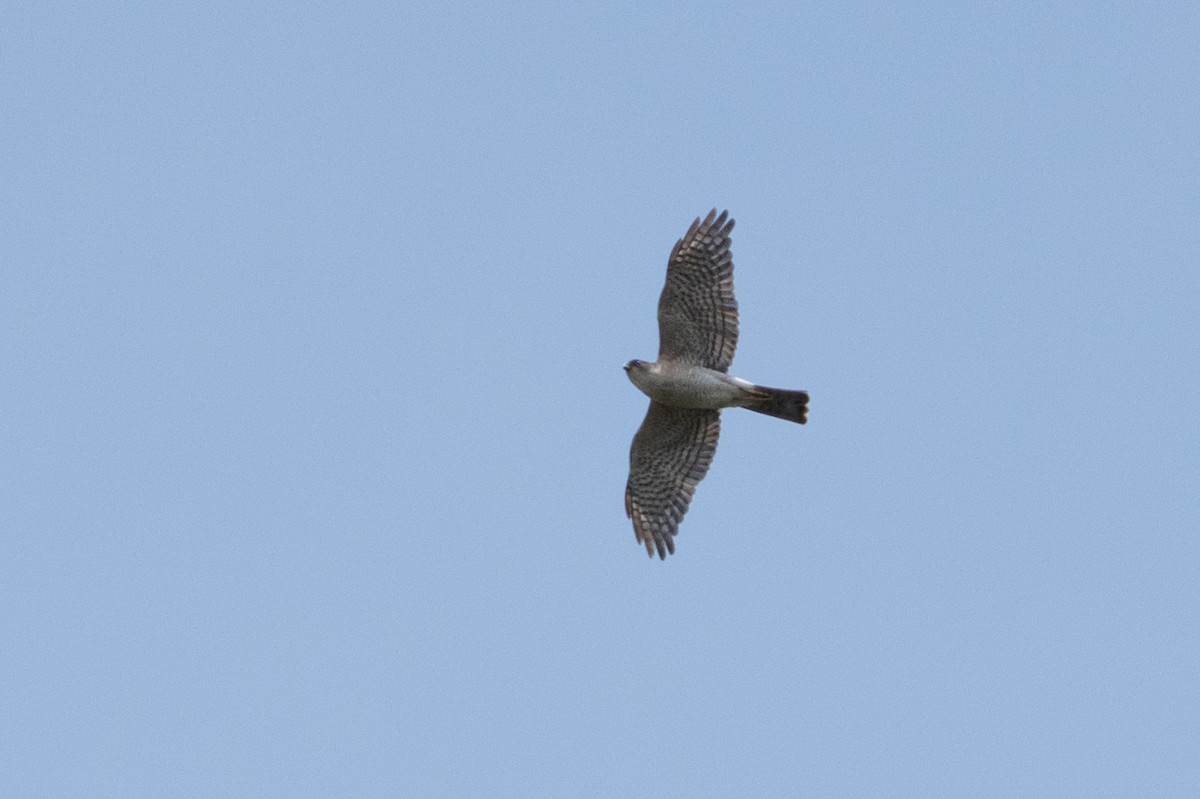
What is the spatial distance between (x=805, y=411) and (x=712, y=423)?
1.32 meters

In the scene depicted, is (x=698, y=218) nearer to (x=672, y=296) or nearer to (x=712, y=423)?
(x=672, y=296)

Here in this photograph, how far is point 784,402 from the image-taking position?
66.4ft

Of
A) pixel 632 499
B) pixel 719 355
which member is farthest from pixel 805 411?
pixel 632 499

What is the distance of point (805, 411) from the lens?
66.2 ft

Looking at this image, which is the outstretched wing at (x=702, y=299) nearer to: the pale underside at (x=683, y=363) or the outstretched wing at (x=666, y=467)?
the pale underside at (x=683, y=363)

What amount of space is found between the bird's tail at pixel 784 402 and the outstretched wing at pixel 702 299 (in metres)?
0.47

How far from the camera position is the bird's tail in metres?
20.2

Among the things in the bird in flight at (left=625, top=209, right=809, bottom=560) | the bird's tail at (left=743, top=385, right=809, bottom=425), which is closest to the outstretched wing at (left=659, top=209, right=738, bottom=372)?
the bird in flight at (left=625, top=209, right=809, bottom=560)

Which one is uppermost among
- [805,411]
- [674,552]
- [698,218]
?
[698,218]

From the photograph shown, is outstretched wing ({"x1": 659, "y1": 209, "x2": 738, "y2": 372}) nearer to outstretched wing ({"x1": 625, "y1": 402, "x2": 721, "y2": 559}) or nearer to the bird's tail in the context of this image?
the bird's tail

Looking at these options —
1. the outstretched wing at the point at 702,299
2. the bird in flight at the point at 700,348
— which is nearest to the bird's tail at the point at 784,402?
the bird in flight at the point at 700,348

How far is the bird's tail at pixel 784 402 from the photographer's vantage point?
20188 mm

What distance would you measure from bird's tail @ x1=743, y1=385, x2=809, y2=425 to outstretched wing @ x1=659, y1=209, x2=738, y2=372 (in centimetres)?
47

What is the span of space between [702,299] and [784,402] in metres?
1.36
